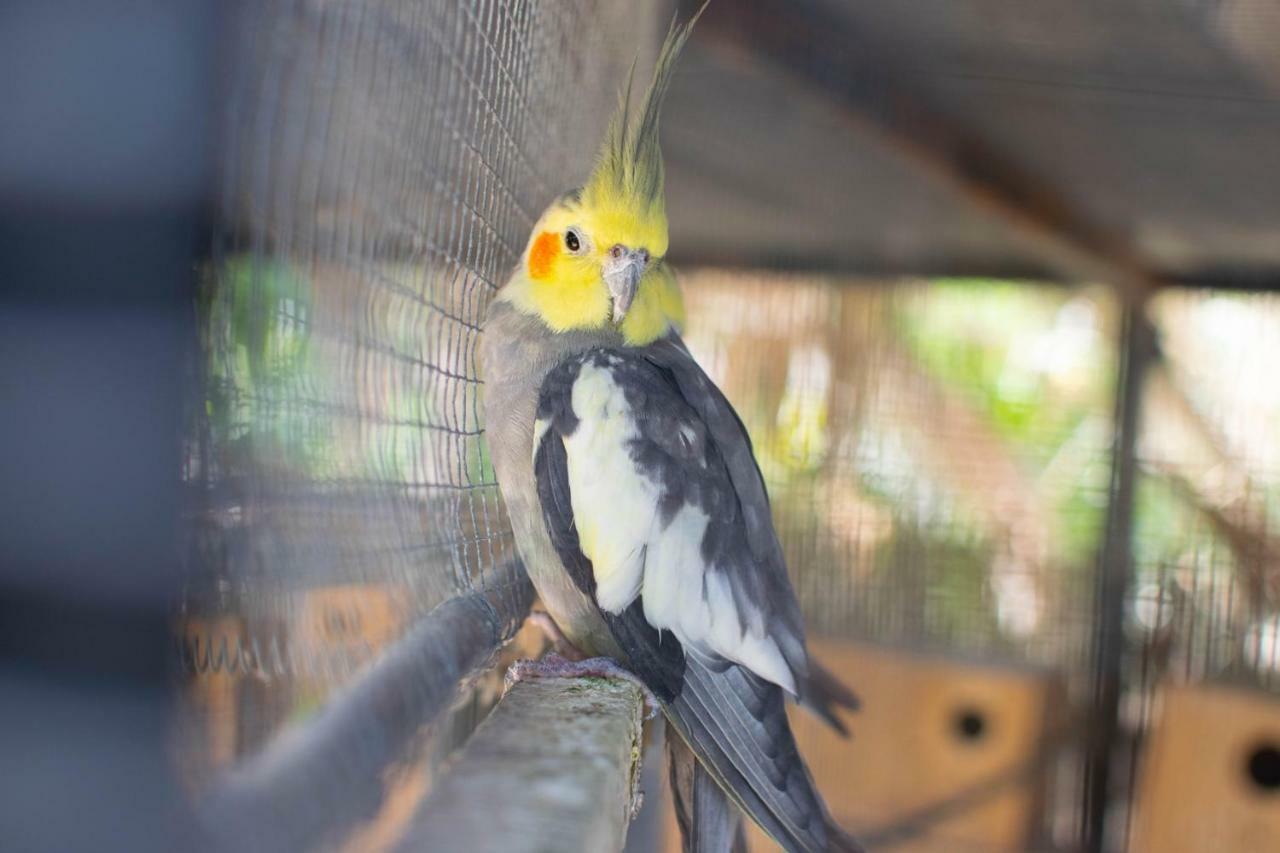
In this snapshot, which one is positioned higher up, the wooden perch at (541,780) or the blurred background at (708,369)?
the blurred background at (708,369)

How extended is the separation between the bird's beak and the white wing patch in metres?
0.06

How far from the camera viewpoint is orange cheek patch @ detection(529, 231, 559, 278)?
68 cm

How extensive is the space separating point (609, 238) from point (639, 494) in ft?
0.60

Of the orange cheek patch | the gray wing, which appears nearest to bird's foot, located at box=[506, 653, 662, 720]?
the gray wing

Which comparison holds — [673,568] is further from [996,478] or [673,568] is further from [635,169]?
[996,478]

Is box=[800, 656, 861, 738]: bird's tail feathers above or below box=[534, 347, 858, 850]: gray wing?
below

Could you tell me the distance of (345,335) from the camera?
1.31ft

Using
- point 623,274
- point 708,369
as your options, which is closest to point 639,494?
point 623,274

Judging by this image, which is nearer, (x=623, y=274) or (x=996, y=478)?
(x=623, y=274)

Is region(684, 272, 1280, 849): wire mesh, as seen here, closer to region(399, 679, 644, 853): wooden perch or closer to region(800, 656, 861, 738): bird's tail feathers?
region(800, 656, 861, 738): bird's tail feathers

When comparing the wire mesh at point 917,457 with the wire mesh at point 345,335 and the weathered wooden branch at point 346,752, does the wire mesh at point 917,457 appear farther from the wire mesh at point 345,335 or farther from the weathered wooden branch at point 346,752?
the weathered wooden branch at point 346,752

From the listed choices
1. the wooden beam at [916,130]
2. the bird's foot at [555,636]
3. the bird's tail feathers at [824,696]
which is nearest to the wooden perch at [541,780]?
the bird's foot at [555,636]

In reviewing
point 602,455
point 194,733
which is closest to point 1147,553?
point 602,455

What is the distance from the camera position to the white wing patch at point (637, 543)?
0.62m
